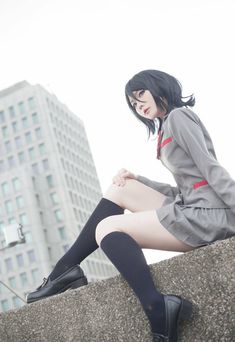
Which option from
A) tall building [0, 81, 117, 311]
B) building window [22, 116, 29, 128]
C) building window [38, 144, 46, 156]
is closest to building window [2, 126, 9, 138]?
tall building [0, 81, 117, 311]

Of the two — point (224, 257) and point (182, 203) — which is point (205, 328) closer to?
point (224, 257)

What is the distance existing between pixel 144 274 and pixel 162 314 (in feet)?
0.70

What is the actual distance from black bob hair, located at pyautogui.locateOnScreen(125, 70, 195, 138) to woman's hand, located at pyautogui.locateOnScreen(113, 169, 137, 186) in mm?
453

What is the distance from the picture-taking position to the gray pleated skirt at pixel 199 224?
229 centimetres

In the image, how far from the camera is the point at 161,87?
2689 millimetres

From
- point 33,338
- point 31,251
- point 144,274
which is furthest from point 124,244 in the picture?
point 31,251

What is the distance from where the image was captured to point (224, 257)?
2229mm

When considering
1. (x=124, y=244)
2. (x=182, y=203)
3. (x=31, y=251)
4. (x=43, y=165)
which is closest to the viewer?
(x=124, y=244)

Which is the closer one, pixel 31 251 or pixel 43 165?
pixel 31 251

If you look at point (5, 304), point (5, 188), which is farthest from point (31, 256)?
point (5, 188)

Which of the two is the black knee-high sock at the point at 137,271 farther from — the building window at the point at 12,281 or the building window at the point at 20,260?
the building window at the point at 12,281

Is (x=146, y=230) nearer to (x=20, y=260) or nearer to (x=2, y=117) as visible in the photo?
(x=20, y=260)

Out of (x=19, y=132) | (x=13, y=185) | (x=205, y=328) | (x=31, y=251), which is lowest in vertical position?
(x=205, y=328)

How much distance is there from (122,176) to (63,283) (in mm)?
721
